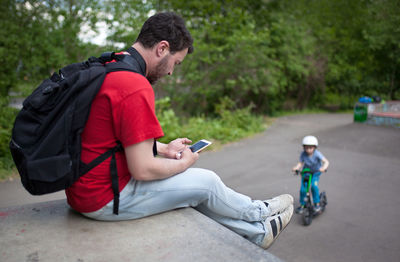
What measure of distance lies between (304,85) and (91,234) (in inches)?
757

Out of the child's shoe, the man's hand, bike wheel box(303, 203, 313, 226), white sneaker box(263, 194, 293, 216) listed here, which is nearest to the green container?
the child's shoe

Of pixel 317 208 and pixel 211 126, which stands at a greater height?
pixel 317 208

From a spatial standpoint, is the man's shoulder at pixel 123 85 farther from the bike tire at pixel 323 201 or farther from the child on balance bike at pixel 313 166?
the bike tire at pixel 323 201

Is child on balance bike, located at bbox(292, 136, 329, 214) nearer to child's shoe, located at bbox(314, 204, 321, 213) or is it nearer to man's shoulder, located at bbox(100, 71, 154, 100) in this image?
child's shoe, located at bbox(314, 204, 321, 213)

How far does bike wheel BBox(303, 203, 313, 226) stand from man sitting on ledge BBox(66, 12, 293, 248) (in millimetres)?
2524

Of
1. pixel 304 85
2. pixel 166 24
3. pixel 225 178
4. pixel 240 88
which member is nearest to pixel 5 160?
pixel 225 178

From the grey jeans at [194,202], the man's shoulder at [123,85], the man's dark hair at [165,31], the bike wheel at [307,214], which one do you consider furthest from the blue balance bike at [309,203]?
the man's shoulder at [123,85]

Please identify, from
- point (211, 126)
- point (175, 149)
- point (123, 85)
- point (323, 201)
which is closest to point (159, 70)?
point (123, 85)

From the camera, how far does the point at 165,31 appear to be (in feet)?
7.29

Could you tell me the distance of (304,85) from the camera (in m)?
19.9

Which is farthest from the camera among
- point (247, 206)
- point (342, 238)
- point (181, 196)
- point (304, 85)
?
point (304, 85)

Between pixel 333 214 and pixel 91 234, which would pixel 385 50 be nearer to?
pixel 333 214

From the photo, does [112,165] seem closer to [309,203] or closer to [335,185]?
[309,203]

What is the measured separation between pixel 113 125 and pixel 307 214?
3.88 metres
